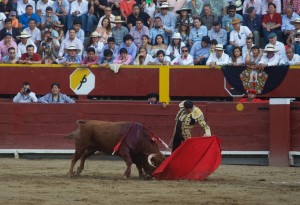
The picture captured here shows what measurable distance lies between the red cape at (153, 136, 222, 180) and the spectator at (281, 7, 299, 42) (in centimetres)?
441

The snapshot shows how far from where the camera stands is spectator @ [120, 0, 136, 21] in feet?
56.7

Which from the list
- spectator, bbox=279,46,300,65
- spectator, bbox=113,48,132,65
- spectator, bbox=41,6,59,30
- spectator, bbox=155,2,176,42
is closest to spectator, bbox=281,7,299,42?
spectator, bbox=279,46,300,65

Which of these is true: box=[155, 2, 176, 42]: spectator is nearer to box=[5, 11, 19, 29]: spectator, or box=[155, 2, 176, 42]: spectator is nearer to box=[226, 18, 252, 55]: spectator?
box=[226, 18, 252, 55]: spectator

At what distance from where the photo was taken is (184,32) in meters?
16.5

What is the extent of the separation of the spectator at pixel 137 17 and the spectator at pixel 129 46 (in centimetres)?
64

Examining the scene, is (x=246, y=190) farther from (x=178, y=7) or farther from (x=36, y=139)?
(x=178, y=7)

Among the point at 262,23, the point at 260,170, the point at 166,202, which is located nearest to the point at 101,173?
the point at 260,170

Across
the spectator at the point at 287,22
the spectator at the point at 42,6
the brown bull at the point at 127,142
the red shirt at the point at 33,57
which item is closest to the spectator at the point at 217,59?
the spectator at the point at 287,22

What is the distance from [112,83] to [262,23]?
2.72 metres

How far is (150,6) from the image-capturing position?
1736 cm

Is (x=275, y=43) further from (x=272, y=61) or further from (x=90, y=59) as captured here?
(x=90, y=59)

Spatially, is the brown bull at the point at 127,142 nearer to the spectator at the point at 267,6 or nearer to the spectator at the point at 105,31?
the spectator at the point at 105,31

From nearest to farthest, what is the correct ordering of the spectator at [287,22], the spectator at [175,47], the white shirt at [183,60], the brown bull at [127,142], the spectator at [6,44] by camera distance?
the brown bull at [127,142], the spectator at [175,47], the white shirt at [183,60], the spectator at [287,22], the spectator at [6,44]

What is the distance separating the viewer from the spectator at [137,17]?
664 inches
